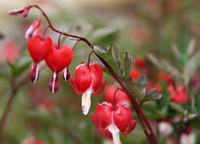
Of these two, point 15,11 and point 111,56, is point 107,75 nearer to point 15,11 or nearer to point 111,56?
point 111,56

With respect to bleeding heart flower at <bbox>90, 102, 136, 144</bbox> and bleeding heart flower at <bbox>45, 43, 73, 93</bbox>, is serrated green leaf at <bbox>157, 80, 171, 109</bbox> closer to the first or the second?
bleeding heart flower at <bbox>90, 102, 136, 144</bbox>

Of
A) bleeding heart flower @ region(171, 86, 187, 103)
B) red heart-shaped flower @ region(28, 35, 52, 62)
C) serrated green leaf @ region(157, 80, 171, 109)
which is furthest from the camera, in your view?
bleeding heart flower @ region(171, 86, 187, 103)

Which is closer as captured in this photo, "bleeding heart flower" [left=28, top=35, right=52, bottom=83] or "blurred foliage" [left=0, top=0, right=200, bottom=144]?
"bleeding heart flower" [left=28, top=35, right=52, bottom=83]

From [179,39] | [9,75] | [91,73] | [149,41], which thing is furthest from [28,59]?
[149,41]

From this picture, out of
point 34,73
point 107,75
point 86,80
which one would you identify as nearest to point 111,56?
point 86,80

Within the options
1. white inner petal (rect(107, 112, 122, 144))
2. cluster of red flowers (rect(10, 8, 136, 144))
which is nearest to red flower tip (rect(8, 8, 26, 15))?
cluster of red flowers (rect(10, 8, 136, 144))

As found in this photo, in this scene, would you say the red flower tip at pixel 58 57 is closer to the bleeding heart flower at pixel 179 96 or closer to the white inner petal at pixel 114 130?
the white inner petal at pixel 114 130

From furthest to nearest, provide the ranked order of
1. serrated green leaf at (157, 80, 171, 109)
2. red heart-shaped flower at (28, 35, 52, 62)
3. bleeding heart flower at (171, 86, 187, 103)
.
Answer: bleeding heart flower at (171, 86, 187, 103) → serrated green leaf at (157, 80, 171, 109) → red heart-shaped flower at (28, 35, 52, 62)

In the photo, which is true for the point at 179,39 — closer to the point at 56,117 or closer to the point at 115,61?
the point at 56,117

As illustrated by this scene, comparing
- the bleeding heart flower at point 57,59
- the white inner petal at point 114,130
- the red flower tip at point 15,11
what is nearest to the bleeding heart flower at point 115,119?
the white inner petal at point 114,130
